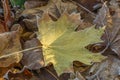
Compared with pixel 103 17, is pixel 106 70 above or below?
below

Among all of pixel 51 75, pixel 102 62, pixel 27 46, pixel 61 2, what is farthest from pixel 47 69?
pixel 61 2

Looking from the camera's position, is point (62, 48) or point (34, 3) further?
point (34, 3)

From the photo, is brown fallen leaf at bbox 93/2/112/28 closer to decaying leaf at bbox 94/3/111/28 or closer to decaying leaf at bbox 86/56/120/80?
decaying leaf at bbox 94/3/111/28

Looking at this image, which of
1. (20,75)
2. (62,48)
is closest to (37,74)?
(20,75)

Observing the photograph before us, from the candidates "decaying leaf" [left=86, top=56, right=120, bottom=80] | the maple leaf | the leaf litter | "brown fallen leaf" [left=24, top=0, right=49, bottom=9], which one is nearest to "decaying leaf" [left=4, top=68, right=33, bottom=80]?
the leaf litter

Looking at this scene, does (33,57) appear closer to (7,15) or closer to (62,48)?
(62,48)

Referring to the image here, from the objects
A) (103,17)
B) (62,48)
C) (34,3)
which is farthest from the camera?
(34,3)

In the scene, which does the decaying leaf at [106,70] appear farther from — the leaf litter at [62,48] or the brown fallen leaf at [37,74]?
the brown fallen leaf at [37,74]
